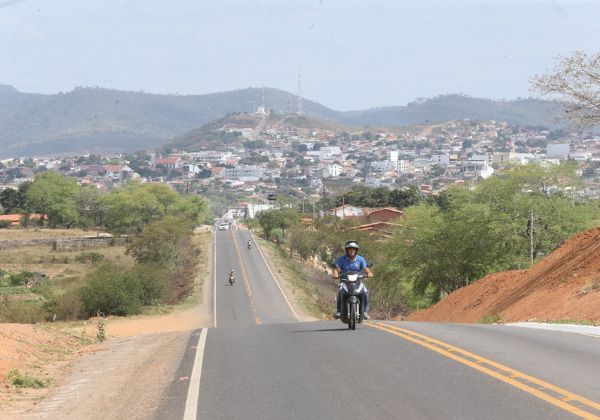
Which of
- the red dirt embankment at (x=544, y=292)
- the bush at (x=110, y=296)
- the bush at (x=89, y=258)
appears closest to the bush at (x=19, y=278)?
the bush at (x=89, y=258)

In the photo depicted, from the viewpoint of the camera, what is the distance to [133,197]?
129000 mm

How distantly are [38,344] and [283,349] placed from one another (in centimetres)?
623

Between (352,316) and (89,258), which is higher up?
(352,316)

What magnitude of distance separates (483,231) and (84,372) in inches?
1455

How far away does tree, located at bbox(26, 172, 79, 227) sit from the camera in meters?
137

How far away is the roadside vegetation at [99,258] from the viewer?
4231cm

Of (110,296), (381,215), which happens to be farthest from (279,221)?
(110,296)

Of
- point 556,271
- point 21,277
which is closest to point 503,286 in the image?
point 556,271

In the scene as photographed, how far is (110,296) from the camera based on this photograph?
41906mm

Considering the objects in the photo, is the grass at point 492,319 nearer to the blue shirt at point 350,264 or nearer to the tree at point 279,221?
the blue shirt at point 350,264

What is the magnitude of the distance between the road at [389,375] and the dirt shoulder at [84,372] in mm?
407

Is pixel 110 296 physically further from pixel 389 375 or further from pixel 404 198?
pixel 404 198

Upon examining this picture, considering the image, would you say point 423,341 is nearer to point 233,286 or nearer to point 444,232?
point 444,232

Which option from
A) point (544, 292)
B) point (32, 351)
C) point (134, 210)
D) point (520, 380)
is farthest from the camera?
point (134, 210)
